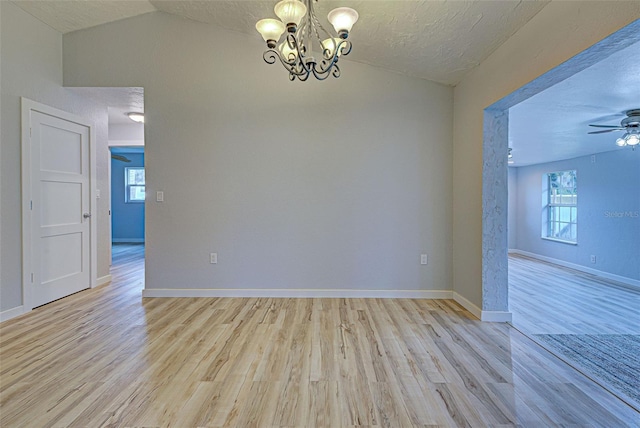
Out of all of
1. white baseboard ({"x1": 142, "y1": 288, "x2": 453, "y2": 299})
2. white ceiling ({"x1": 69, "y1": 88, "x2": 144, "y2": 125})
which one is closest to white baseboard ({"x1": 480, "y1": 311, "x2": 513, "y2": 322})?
white baseboard ({"x1": 142, "y1": 288, "x2": 453, "y2": 299})

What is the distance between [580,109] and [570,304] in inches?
90.0

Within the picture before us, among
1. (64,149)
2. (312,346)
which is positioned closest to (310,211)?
(312,346)

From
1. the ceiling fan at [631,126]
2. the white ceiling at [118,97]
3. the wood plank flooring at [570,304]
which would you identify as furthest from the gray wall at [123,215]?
the ceiling fan at [631,126]

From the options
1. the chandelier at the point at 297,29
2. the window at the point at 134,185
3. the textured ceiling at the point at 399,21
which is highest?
the textured ceiling at the point at 399,21

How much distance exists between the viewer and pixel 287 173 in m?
3.55

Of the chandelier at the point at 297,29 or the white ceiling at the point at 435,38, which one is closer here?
the chandelier at the point at 297,29

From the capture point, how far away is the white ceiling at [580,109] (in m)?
2.45

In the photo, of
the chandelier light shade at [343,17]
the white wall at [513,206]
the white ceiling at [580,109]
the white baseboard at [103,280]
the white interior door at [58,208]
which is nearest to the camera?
the chandelier light shade at [343,17]

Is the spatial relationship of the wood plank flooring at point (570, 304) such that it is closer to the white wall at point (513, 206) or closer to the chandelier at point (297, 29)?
the white wall at point (513, 206)

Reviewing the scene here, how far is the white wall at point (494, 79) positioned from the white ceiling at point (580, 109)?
2.01 ft

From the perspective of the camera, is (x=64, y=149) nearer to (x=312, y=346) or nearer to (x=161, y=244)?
(x=161, y=244)

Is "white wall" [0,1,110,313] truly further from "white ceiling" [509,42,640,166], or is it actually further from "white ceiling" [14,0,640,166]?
"white ceiling" [509,42,640,166]

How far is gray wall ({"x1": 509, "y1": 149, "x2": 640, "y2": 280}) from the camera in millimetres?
4797

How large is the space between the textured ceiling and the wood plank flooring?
8.62ft
